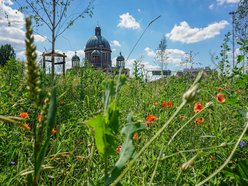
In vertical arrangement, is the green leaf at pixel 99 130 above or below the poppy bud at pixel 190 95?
below

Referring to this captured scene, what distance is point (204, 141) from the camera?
162 cm

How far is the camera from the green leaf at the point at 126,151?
18.0 inches

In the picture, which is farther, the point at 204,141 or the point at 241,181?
the point at 204,141

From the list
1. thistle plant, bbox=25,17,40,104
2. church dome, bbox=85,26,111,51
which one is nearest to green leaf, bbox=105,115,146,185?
thistle plant, bbox=25,17,40,104

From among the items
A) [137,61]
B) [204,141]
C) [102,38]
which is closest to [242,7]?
[137,61]

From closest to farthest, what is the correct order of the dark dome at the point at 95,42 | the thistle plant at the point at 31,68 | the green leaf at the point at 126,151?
the thistle plant at the point at 31,68, the green leaf at the point at 126,151, the dark dome at the point at 95,42

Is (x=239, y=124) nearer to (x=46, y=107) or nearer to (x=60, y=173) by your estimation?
(x=60, y=173)

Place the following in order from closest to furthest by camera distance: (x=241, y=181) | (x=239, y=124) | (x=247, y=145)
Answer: (x=241, y=181) < (x=247, y=145) < (x=239, y=124)

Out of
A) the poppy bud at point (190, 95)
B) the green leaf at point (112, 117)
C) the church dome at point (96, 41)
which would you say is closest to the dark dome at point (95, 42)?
the church dome at point (96, 41)

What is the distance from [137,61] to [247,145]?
3.00 meters

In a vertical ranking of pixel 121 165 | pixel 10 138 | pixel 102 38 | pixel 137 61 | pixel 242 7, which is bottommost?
pixel 10 138

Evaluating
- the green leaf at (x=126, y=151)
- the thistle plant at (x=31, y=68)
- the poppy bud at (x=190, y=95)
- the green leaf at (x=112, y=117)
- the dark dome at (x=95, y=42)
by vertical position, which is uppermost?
the dark dome at (x=95, y=42)

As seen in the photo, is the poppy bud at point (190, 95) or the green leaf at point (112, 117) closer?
the poppy bud at point (190, 95)

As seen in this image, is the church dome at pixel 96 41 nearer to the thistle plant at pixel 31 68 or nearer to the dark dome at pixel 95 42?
the dark dome at pixel 95 42
